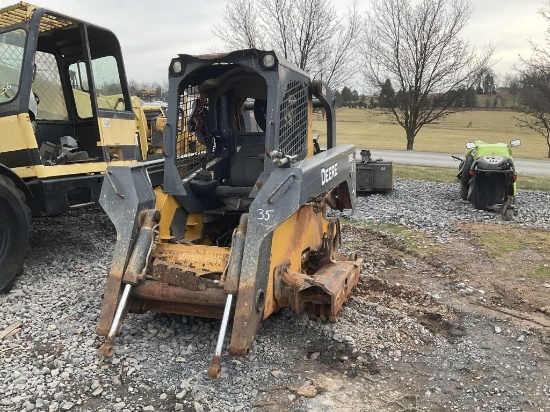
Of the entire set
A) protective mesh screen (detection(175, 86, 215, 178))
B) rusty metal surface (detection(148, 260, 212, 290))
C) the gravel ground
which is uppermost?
protective mesh screen (detection(175, 86, 215, 178))

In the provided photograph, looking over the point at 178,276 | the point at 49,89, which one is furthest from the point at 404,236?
the point at 49,89

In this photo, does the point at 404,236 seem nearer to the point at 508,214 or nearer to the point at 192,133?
the point at 508,214

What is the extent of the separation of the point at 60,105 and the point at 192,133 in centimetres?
278

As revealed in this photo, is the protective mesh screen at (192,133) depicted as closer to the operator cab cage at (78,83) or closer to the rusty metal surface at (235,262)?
the rusty metal surface at (235,262)

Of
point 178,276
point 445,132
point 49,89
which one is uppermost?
point 49,89

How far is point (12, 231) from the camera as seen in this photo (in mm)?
5078

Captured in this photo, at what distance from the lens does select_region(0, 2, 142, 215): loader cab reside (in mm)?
5426

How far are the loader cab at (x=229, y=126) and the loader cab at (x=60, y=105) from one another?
1.65m

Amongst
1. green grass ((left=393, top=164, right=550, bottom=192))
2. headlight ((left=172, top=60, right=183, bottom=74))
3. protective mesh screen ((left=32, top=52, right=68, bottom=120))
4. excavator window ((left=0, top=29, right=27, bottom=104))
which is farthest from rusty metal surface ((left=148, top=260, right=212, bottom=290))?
green grass ((left=393, top=164, right=550, bottom=192))

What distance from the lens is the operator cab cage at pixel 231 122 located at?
4.35 metres

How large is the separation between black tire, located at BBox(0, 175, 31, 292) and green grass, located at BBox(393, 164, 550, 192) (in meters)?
10.6

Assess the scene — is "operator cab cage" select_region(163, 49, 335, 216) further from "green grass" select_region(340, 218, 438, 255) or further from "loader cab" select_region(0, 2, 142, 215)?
"green grass" select_region(340, 218, 438, 255)

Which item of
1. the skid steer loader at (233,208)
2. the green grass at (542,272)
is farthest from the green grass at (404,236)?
the skid steer loader at (233,208)

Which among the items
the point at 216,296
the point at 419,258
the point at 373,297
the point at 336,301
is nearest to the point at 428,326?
the point at 373,297
